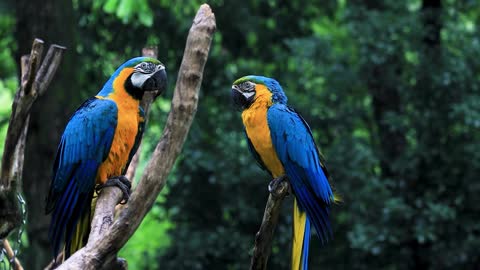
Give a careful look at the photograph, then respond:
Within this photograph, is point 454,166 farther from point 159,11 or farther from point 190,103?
point 190,103

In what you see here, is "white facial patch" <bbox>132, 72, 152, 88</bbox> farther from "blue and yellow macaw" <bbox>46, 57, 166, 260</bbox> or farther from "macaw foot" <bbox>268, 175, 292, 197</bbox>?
"macaw foot" <bbox>268, 175, 292, 197</bbox>

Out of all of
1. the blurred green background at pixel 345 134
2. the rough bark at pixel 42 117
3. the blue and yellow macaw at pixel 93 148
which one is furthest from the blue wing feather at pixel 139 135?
the rough bark at pixel 42 117

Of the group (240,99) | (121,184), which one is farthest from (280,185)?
(121,184)

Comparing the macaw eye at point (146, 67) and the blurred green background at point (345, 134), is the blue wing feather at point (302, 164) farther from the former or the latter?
the blurred green background at point (345, 134)

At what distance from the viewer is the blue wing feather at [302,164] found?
3.16m

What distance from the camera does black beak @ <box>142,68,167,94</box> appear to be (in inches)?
127

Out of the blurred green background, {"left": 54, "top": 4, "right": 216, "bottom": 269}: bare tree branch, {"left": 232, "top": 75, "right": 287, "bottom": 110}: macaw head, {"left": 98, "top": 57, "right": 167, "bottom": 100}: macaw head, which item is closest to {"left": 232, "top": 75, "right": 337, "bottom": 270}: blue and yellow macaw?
{"left": 232, "top": 75, "right": 287, "bottom": 110}: macaw head

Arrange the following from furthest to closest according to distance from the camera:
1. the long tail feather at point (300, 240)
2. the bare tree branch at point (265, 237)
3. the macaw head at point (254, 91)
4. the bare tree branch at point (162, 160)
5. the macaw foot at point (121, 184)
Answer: the macaw head at point (254, 91) → the macaw foot at point (121, 184) → the long tail feather at point (300, 240) → the bare tree branch at point (265, 237) → the bare tree branch at point (162, 160)

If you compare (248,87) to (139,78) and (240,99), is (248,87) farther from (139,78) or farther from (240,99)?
(139,78)

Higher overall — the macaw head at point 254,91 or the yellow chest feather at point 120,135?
the macaw head at point 254,91

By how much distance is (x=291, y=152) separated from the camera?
3268 millimetres

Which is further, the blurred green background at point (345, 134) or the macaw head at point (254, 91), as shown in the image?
the blurred green background at point (345, 134)

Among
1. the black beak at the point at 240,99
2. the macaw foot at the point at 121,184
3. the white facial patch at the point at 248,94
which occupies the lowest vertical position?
the macaw foot at the point at 121,184

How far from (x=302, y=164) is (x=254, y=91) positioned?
41 centimetres
